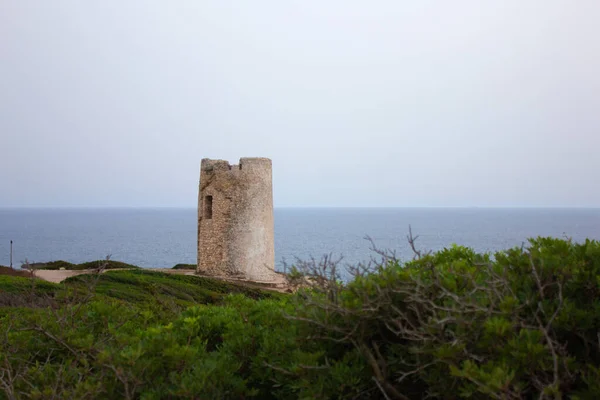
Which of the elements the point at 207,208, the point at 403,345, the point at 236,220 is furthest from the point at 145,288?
the point at 403,345

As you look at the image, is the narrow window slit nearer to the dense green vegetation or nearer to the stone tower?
the stone tower

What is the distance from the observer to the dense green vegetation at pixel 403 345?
102 inches

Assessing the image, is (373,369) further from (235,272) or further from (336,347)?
(235,272)

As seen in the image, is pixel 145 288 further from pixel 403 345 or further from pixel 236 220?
pixel 403 345

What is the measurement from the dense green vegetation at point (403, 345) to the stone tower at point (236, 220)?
1749cm

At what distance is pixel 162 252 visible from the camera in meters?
63.2

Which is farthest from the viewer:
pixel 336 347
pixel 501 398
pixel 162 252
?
pixel 162 252

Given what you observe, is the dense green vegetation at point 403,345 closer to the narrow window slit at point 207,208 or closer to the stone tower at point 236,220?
the stone tower at point 236,220

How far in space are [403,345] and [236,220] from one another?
18.7 m

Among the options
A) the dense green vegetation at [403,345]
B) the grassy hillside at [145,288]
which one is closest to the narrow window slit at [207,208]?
the grassy hillside at [145,288]

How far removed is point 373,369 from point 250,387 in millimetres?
919

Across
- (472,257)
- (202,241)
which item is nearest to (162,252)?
(202,241)

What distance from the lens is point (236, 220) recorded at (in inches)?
847

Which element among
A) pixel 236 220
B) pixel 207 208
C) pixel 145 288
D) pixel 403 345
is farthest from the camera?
pixel 207 208
